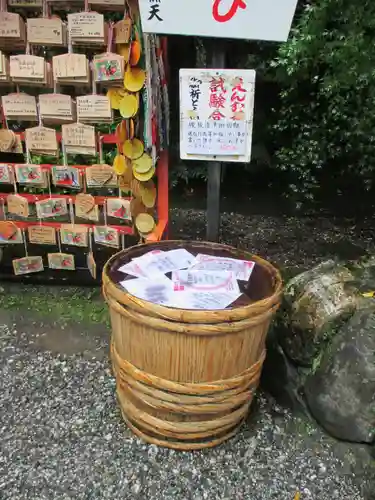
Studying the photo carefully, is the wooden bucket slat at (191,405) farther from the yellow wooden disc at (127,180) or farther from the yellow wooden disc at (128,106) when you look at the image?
the yellow wooden disc at (128,106)

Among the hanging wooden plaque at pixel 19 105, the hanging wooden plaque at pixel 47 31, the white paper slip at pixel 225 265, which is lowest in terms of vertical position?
the white paper slip at pixel 225 265

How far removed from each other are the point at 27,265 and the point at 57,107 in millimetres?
1284

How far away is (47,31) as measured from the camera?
310cm

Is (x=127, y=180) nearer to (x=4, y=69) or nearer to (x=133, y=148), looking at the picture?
(x=133, y=148)

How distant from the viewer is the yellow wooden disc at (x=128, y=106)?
3.14 m

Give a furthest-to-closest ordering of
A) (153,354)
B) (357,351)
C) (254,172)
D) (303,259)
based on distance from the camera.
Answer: (254,172) → (303,259) → (357,351) → (153,354)

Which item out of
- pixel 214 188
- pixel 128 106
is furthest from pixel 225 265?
pixel 128 106

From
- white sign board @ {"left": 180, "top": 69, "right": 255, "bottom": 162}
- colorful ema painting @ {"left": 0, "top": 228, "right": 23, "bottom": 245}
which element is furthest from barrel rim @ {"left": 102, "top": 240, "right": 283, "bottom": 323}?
colorful ema painting @ {"left": 0, "top": 228, "right": 23, "bottom": 245}

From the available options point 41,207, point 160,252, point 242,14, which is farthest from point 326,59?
point 41,207

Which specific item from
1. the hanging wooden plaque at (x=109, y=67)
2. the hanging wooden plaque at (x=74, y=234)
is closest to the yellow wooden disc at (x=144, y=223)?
the hanging wooden plaque at (x=74, y=234)

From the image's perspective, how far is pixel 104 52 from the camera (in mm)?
3211

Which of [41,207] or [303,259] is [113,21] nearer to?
[41,207]

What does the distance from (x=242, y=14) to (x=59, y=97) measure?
4.58 feet

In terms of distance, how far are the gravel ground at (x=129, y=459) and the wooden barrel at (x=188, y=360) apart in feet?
0.38
